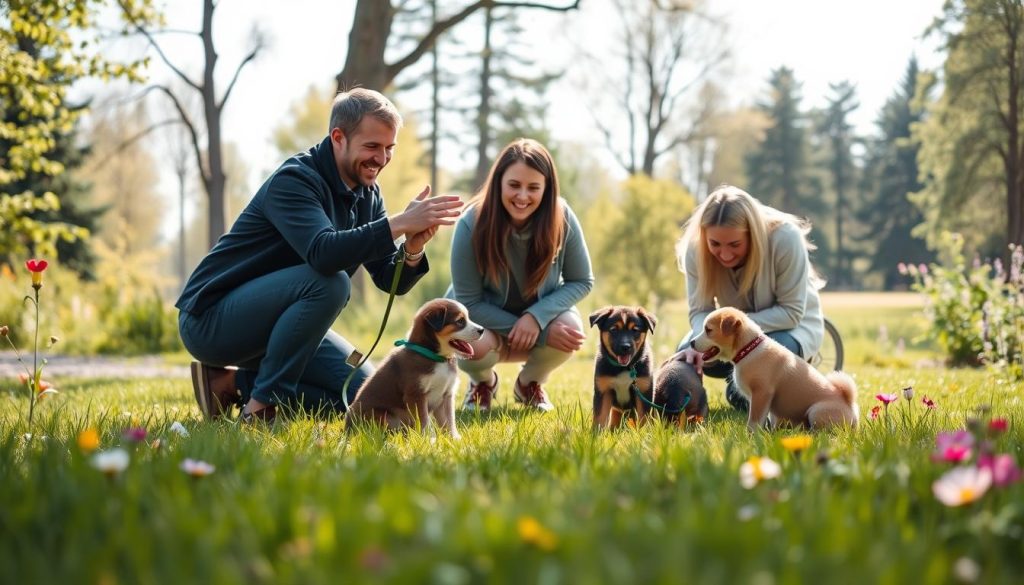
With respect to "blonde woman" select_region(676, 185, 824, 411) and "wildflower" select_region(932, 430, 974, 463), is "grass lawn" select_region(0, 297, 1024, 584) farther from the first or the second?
"blonde woman" select_region(676, 185, 824, 411)

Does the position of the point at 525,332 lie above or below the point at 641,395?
above

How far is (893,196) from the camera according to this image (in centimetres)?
5609

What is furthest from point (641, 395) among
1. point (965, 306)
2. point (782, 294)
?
point (965, 306)

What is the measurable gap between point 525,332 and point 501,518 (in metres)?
3.99

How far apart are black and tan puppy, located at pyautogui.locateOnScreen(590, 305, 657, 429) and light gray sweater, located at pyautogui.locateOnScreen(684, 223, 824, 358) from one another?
32.2 inches

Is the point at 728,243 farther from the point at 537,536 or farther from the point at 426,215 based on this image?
the point at 537,536

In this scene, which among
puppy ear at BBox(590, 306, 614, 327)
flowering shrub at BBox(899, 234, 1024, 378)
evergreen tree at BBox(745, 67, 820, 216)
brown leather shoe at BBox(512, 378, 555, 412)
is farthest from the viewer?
evergreen tree at BBox(745, 67, 820, 216)

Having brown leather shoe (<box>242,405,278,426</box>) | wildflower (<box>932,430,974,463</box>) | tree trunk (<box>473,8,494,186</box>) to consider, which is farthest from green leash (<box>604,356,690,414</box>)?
tree trunk (<box>473,8,494,186</box>)

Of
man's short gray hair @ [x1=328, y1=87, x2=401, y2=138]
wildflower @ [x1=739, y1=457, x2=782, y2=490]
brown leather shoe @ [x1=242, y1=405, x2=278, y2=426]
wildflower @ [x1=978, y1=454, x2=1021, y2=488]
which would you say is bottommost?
brown leather shoe @ [x1=242, y1=405, x2=278, y2=426]

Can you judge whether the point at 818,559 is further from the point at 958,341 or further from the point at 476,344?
the point at 958,341

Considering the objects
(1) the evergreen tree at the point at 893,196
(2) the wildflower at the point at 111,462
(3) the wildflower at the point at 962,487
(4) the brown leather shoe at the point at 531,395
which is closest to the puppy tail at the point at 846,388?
(4) the brown leather shoe at the point at 531,395

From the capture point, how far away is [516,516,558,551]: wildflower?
5.28 ft

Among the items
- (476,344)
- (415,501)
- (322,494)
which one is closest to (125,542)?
(322,494)

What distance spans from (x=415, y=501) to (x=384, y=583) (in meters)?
0.52
